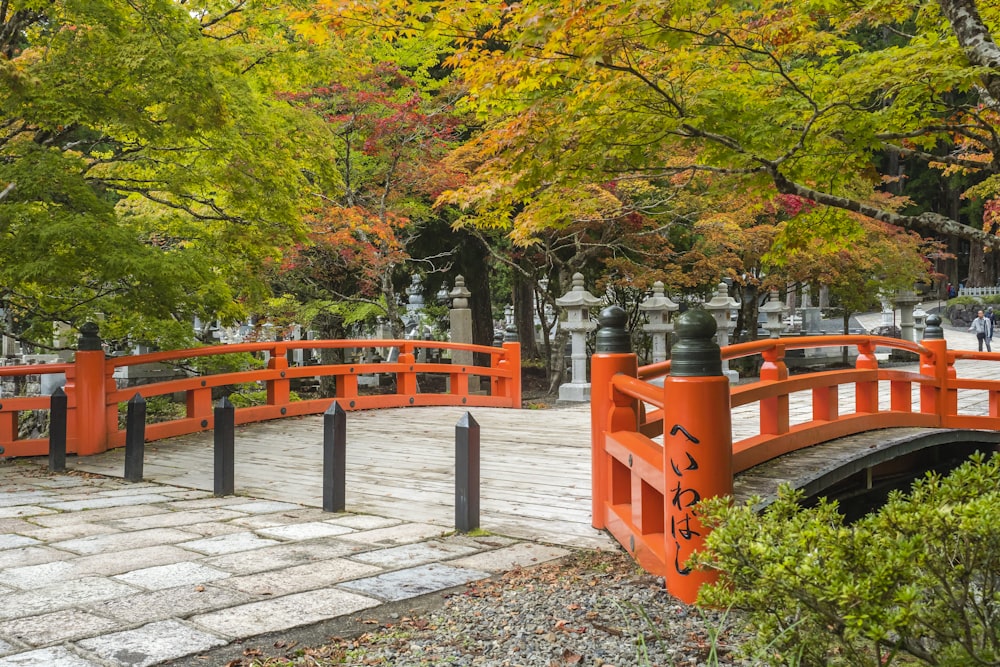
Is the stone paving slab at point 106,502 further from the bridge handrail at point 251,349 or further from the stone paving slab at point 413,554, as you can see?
the stone paving slab at point 413,554

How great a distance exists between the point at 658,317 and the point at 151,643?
13.5 metres

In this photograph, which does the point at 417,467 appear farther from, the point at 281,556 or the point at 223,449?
the point at 281,556

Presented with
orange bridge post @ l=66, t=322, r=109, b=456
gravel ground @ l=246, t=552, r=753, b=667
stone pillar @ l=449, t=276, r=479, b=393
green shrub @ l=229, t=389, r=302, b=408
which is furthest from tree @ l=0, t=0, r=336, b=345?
gravel ground @ l=246, t=552, r=753, b=667

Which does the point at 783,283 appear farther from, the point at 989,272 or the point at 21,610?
the point at 989,272

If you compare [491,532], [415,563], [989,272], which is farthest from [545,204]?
[989,272]

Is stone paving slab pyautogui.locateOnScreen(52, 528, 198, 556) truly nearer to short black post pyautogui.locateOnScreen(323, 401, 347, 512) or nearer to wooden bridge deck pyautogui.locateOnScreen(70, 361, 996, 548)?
short black post pyautogui.locateOnScreen(323, 401, 347, 512)

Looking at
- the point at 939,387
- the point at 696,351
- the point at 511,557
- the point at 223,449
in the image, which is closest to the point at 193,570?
the point at 511,557

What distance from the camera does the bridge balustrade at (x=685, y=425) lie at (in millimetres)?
3436

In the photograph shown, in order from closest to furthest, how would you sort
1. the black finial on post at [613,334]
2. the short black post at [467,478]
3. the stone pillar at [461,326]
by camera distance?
1. the black finial on post at [613,334]
2. the short black post at [467,478]
3. the stone pillar at [461,326]

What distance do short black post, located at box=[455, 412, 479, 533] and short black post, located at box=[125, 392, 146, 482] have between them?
12.0ft

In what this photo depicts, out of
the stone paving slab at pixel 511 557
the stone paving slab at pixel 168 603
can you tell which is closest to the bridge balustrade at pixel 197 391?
the stone paving slab at pixel 168 603

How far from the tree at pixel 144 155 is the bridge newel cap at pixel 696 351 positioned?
6.22m

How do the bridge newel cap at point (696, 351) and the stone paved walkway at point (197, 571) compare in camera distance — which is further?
the bridge newel cap at point (696, 351)

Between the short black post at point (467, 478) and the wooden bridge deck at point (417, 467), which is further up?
the short black post at point (467, 478)
